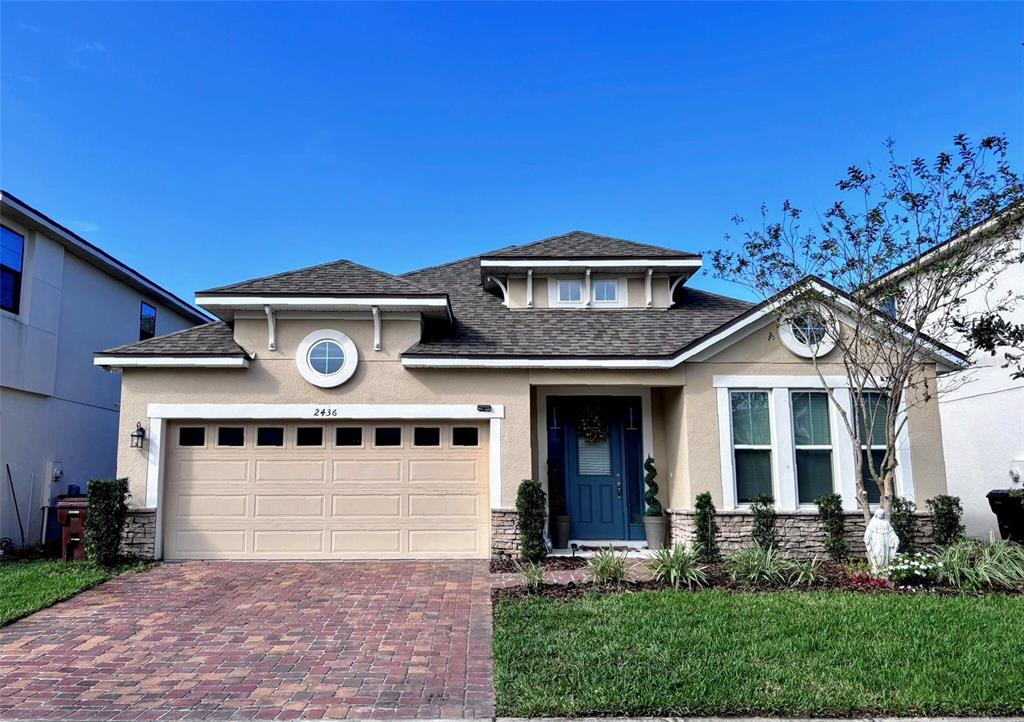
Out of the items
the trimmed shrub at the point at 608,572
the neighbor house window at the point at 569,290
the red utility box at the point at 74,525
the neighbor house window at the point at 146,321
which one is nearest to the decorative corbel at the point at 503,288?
the neighbor house window at the point at 569,290

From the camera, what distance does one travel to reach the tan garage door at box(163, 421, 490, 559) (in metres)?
10.3

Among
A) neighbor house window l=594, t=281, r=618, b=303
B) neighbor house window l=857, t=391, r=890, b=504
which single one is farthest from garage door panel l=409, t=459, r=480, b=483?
neighbor house window l=857, t=391, r=890, b=504

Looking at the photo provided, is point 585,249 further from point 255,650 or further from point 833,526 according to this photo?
point 255,650

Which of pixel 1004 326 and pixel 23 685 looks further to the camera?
pixel 1004 326

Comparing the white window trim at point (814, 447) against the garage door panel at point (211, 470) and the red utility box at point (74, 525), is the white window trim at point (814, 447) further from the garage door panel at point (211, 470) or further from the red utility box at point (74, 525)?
the red utility box at point (74, 525)

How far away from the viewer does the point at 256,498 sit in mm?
10398

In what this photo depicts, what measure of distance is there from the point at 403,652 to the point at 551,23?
11.3 meters

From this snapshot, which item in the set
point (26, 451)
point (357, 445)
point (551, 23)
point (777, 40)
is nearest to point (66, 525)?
point (26, 451)

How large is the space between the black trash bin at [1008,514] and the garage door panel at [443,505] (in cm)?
911

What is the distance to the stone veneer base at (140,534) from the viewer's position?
9.94m

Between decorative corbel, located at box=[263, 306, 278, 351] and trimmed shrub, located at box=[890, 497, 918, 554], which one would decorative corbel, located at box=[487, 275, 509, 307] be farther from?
trimmed shrub, located at box=[890, 497, 918, 554]

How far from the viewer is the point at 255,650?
5.83 metres

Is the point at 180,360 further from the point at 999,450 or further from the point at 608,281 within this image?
the point at 999,450

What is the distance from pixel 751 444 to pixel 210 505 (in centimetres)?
881
